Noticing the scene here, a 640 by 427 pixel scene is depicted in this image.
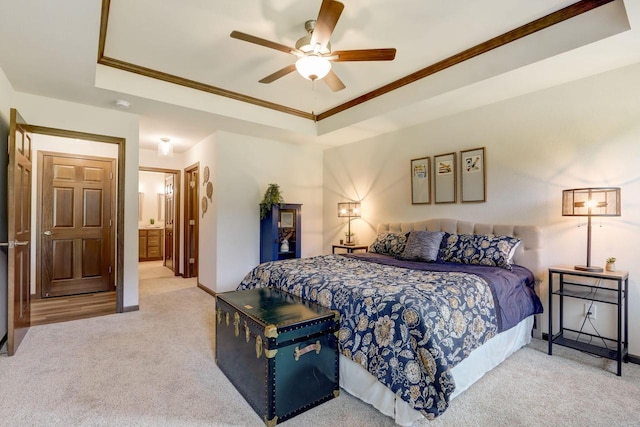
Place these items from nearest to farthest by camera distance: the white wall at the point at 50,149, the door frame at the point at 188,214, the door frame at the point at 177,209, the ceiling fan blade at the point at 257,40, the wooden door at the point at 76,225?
the ceiling fan blade at the point at 257,40 < the white wall at the point at 50,149 < the wooden door at the point at 76,225 < the door frame at the point at 188,214 < the door frame at the point at 177,209

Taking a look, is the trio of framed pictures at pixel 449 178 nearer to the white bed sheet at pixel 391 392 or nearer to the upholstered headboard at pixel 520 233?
the upholstered headboard at pixel 520 233

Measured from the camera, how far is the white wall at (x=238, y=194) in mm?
4703

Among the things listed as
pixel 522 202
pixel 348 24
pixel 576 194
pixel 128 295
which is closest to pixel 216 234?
pixel 128 295

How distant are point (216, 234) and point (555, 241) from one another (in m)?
4.11

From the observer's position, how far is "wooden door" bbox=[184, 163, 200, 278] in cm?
585

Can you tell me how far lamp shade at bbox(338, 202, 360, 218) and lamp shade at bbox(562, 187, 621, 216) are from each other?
105 inches

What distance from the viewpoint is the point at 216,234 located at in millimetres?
4668

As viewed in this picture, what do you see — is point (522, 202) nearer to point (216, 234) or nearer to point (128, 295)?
point (216, 234)

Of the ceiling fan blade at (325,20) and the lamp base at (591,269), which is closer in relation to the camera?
the ceiling fan blade at (325,20)

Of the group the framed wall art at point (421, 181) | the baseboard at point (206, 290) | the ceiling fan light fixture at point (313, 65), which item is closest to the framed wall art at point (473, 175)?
Result: the framed wall art at point (421, 181)

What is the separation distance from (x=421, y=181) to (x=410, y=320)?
2840mm

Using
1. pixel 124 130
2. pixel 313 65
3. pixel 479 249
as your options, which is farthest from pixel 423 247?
pixel 124 130

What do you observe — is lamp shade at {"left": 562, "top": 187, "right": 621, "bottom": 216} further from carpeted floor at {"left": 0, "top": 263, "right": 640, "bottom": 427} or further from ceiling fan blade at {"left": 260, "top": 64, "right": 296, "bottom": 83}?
ceiling fan blade at {"left": 260, "top": 64, "right": 296, "bottom": 83}

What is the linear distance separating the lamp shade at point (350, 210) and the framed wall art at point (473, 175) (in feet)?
5.36
